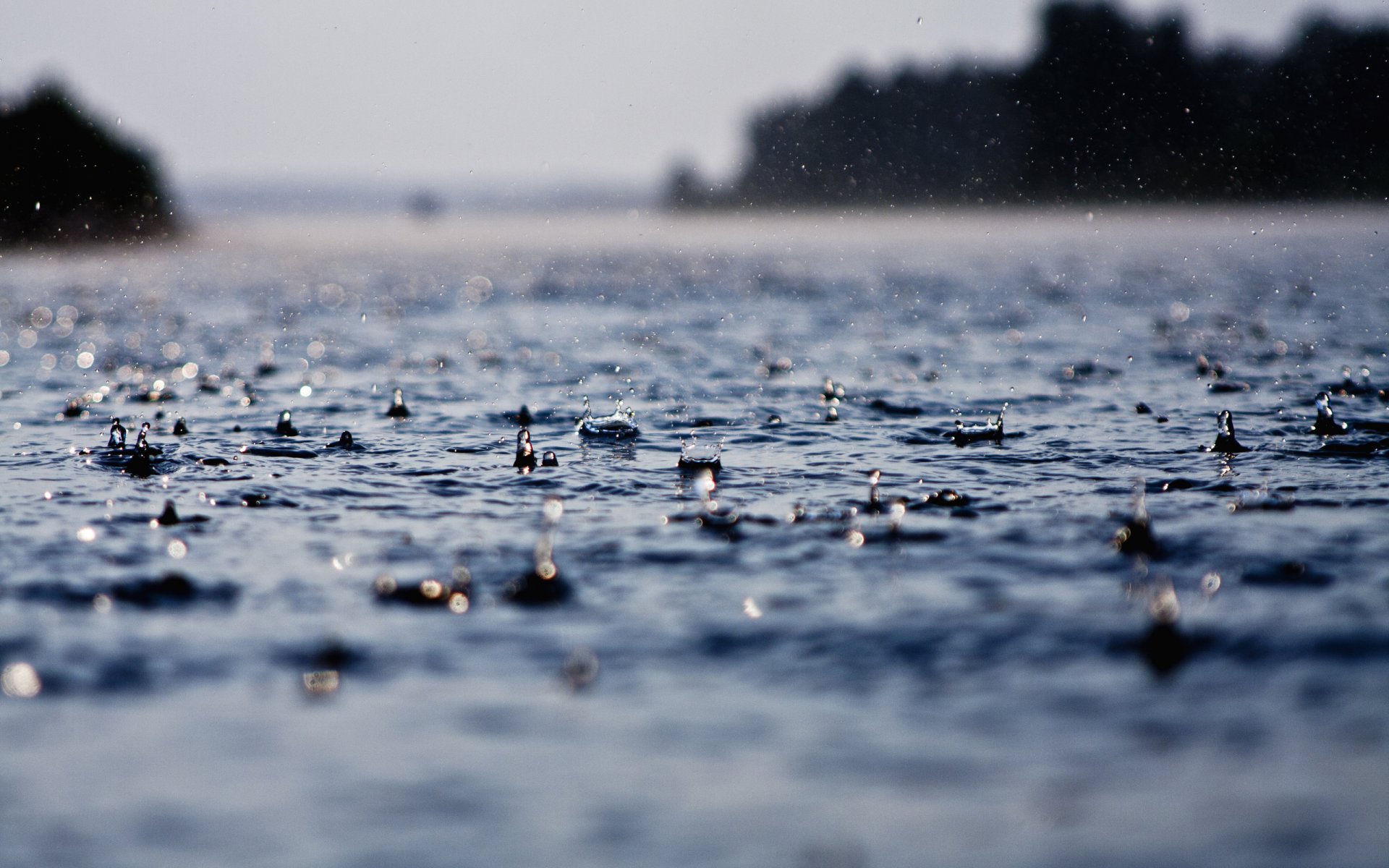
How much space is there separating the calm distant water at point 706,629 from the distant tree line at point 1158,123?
3464 inches

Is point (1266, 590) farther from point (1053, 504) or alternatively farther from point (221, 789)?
point (221, 789)

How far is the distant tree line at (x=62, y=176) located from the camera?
44.0 metres

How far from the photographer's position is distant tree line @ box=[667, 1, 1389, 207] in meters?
94.8

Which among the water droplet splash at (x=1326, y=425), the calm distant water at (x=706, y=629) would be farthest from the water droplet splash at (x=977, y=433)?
the water droplet splash at (x=1326, y=425)

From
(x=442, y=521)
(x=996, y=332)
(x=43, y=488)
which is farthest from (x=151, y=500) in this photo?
(x=996, y=332)

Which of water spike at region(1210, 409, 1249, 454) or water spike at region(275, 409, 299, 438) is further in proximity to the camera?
water spike at region(275, 409, 299, 438)

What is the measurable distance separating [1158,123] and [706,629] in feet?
361

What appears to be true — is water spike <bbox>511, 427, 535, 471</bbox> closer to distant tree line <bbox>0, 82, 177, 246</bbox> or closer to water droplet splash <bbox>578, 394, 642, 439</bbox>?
water droplet splash <bbox>578, 394, 642, 439</bbox>

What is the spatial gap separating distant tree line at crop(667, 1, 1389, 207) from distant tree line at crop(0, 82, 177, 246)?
71.5m

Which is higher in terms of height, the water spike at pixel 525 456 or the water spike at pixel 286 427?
the water spike at pixel 286 427

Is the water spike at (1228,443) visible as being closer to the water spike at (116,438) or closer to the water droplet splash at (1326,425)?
the water droplet splash at (1326,425)

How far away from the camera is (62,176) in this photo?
4662 centimetres

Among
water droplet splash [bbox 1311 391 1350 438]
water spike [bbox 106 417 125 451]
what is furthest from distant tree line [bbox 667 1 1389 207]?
water spike [bbox 106 417 125 451]

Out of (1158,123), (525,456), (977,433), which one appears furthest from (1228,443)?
(1158,123)
